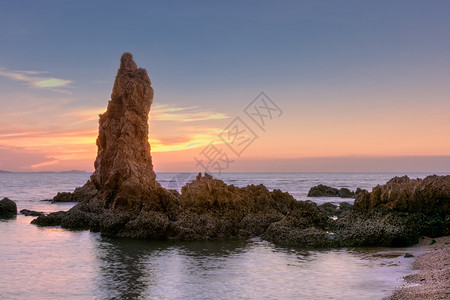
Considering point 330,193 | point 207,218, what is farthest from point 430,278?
point 330,193

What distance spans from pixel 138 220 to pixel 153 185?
11.8ft

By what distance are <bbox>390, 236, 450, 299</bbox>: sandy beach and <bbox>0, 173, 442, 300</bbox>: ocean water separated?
0.43 meters

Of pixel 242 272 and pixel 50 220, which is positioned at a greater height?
pixel 50 220

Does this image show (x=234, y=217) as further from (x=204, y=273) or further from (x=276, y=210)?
(x=204, y=273)

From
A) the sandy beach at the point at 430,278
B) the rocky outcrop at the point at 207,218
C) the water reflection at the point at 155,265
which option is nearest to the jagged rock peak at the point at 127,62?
the rocky outcrop at the point at 207,218

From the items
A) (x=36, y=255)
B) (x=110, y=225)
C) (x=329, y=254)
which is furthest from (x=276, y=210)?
(x=36, y=255)

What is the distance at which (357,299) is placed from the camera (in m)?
10.9

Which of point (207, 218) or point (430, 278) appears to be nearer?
point (430, 278)

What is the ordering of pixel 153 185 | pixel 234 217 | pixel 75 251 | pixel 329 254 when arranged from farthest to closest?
1. pixel 153 185
2. pixel 234 217
3. pixel 75 251
4. pixel 329 254

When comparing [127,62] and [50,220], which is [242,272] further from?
[127,62]

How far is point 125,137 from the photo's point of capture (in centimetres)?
2648

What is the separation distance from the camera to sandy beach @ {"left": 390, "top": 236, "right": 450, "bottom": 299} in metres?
10.0

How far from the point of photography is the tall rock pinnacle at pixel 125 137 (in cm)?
2555

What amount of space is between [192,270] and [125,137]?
14.2m
